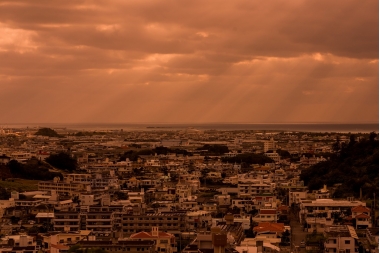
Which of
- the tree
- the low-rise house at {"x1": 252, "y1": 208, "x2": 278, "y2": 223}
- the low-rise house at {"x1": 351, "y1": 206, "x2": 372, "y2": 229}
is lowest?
the low-rise house at {"x1": 252, "y1": 208, "x2": 278, "y2": 223}

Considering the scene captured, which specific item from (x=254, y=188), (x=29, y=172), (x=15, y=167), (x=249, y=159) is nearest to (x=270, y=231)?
(x=254, y=188)

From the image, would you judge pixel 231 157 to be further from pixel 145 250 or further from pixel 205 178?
pixel 145 250

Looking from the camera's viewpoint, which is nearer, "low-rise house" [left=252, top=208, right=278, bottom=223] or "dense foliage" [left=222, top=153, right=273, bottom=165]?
"low-rise house" [left=252, top=208, right=278, bottom=223]

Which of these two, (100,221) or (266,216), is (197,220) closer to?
(266,216)

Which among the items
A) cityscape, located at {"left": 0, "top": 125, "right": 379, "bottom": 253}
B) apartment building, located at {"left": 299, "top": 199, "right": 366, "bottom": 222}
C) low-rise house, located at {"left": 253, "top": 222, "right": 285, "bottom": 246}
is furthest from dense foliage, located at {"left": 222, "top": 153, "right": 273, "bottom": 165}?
low-rise house, located at {"left": 253, "top": 222, "right": 285, "bottom": 246}

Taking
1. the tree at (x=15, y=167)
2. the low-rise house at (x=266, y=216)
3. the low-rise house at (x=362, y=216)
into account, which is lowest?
the low-rise house at (x=266, y=216)

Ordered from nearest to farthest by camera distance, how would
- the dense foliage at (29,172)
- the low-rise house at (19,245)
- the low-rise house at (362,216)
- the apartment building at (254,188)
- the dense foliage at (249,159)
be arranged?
1. the low-rise house at (19,245)
2. the low-rise house at (362,216)
3. the apartment building at (254,188)
4. the dense foliage at (29,172)
5. the dense foliage at (249,159)

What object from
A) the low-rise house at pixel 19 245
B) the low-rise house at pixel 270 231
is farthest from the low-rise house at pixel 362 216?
the low-rise house at pixel 19 245

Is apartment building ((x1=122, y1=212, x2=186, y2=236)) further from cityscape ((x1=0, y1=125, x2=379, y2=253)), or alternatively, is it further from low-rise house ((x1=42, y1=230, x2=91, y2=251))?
low-rise house ((x1=42, y1=230, x2=91, y2=251))

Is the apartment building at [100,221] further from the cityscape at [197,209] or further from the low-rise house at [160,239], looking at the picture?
the low-rise house at [160,239]
